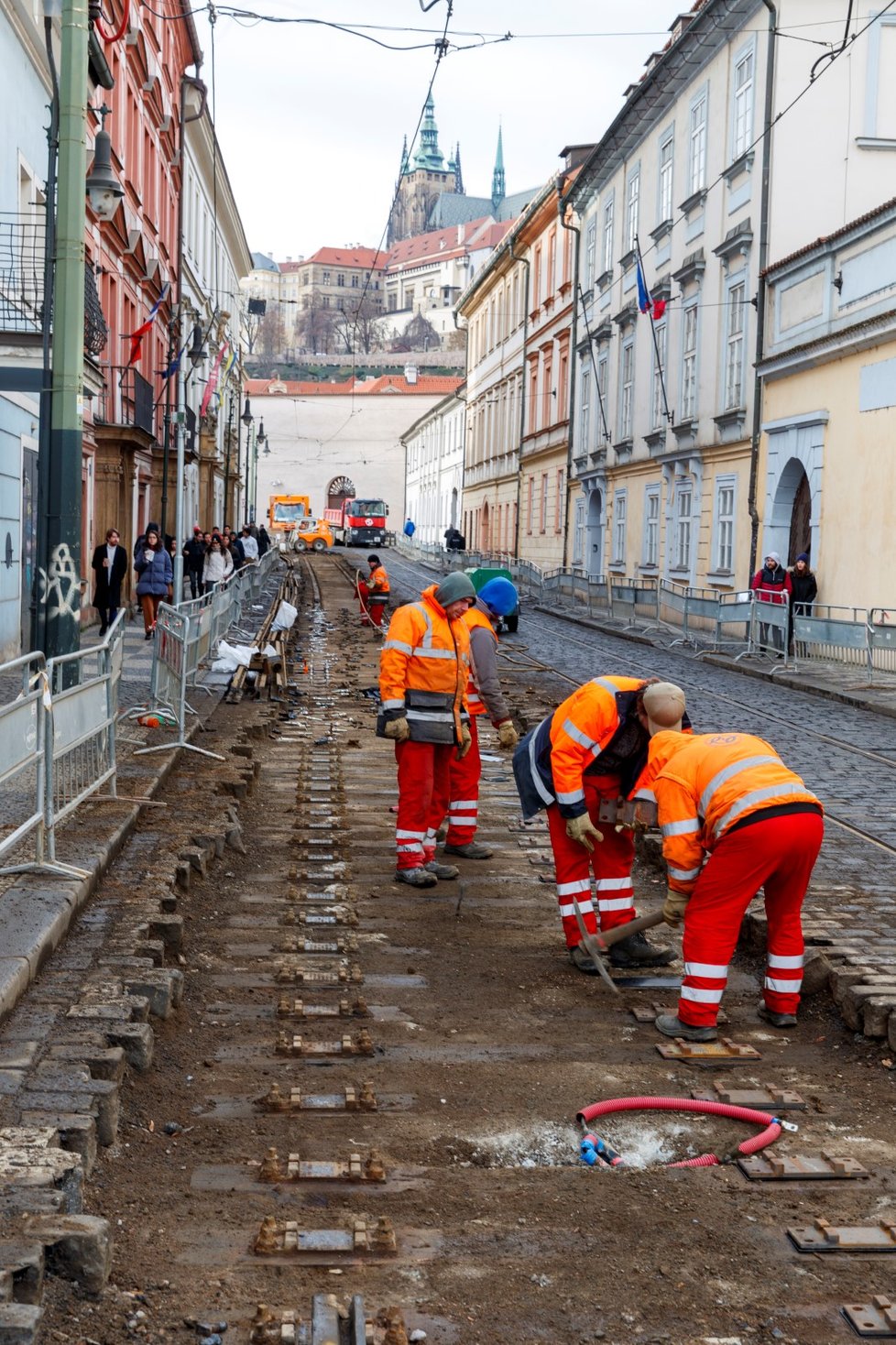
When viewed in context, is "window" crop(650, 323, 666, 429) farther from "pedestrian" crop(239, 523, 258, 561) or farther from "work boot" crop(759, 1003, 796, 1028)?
"work boot" crop(759, 1003, 796, 1028)

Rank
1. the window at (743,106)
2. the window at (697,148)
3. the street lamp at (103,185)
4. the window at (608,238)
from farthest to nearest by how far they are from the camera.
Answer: the window at (608,238), the window at (697,148), the window at (743,106), the street lamp at (103,185)

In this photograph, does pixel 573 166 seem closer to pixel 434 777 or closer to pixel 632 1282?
pixel 434 777

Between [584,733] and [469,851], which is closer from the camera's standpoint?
[584,733]

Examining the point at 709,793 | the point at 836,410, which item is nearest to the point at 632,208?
the point at 836,410

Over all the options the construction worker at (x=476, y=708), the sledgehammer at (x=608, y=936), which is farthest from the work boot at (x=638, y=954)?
the construction worker at (x=476, y=708)

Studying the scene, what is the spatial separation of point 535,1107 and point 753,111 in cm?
2384

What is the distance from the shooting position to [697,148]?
2938 centimetres

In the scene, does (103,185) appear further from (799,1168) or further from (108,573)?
(799,1168)

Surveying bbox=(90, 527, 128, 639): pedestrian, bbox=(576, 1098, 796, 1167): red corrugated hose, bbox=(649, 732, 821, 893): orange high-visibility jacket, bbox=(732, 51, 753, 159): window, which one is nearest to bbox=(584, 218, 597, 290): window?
bbox=(732, 51, 753, 159): window

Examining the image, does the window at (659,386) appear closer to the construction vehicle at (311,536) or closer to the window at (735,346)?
the window at (735,346)

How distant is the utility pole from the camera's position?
10.4m

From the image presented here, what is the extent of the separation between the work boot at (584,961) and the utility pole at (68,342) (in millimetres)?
5208

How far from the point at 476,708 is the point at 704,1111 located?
449 cm

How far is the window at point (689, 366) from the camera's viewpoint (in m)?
29.2
